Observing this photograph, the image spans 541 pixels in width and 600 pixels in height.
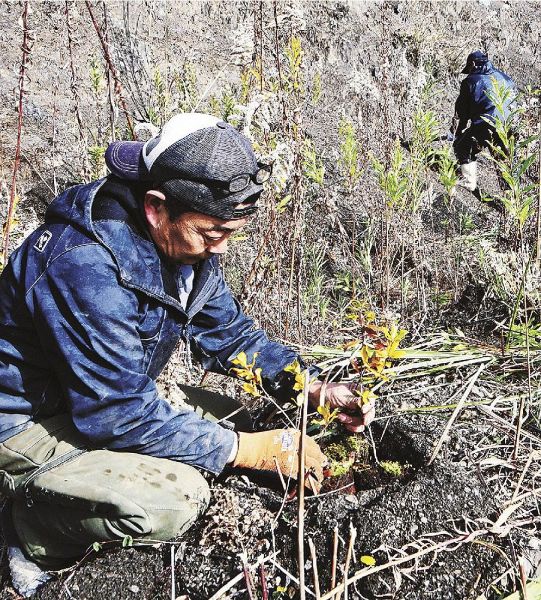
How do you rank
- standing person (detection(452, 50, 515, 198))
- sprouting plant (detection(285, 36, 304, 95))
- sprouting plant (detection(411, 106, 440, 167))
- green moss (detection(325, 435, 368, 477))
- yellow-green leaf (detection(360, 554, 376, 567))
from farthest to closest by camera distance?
standing person (detection(452, 50, 515, 198)) → sprouting plant (detection(411, 106, 440, 167)) → sprouting plant (detection(285, 36, 304, 95)) → green moss (detection(325, 435, 368, 477)) → yellow-green leaf (detection(360, 554, 376, 567))

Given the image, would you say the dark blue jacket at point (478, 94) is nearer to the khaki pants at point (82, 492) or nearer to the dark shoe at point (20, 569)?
the khaki pants at point (82, 492)

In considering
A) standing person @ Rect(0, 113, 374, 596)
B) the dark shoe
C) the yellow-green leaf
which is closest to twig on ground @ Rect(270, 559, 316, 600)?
the yellow-green leaf

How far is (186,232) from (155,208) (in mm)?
120

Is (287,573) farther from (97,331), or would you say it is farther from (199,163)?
(199,163)

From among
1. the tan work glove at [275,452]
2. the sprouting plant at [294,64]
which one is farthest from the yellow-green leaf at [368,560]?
the sprouting plant at [294,64]

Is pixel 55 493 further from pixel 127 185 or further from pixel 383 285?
pixel 383 285

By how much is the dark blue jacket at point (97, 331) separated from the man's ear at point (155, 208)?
0.04 m

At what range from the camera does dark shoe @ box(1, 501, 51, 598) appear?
6.05 feet

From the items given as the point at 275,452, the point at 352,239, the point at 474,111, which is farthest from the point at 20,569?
the point at 474,111

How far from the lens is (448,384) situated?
222cm

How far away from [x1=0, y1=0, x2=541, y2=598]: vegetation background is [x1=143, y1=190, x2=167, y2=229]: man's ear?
0.53 metres

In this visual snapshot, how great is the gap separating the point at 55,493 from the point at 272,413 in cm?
89

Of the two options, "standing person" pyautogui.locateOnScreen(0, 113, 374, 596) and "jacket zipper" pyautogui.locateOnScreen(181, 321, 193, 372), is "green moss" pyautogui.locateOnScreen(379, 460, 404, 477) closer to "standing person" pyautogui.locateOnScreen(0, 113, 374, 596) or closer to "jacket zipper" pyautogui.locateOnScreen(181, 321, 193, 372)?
"standing person" pyautogui.locateOnScreen(0, 113, 374, 596)

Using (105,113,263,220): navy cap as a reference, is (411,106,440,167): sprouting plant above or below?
below
